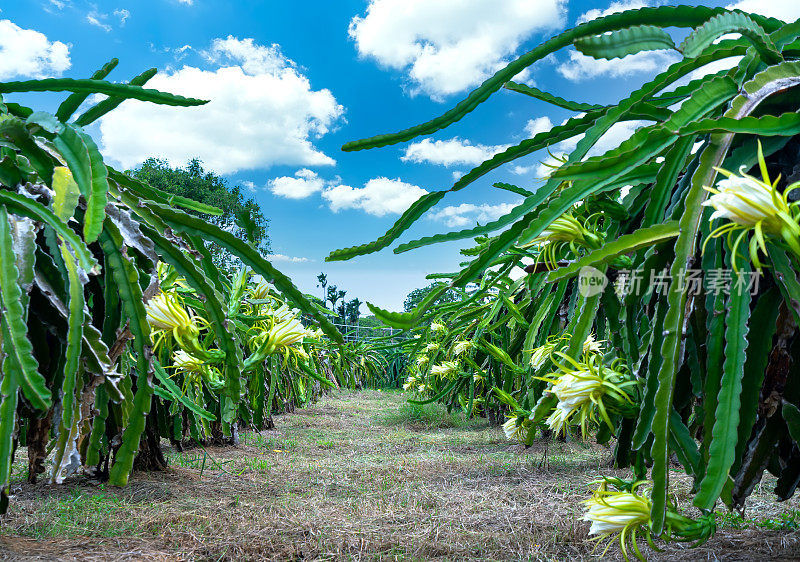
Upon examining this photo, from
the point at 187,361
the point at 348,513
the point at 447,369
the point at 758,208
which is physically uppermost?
the point at 758,208

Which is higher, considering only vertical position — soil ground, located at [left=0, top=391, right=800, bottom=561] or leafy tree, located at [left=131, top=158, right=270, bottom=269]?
leafy tree, located at [left=131, top=158, right=270, bottom=269]

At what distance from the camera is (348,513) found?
5.17 feet

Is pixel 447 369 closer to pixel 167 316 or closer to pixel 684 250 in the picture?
pixel 167 316

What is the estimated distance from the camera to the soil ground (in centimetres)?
123

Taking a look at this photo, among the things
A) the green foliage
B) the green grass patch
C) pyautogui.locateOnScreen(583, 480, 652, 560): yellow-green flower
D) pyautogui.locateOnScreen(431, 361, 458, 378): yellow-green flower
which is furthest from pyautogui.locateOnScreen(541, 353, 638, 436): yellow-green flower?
the green grass patch

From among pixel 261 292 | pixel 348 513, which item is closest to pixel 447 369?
pixel 261 292

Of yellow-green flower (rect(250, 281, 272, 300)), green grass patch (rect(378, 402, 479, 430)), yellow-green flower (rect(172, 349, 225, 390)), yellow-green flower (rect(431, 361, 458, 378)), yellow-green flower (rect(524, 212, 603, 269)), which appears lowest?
green grass patch (rect(378, 402, 479, 430))

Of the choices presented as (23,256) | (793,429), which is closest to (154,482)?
(23,256)

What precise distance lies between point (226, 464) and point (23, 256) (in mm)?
1622

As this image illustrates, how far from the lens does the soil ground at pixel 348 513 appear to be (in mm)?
1230

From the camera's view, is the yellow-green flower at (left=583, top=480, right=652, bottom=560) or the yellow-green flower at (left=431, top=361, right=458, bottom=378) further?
the yellow-green flower at (left=431, top=361, right=458, bottom=378)

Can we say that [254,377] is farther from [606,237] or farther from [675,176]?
[675,176]

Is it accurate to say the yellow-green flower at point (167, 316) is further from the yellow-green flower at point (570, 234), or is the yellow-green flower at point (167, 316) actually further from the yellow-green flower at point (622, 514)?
the yellow-green flower at point (622, 514)

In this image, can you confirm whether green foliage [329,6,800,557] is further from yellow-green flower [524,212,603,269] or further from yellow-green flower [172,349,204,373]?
yellow-green flower [172,349,204,373]
